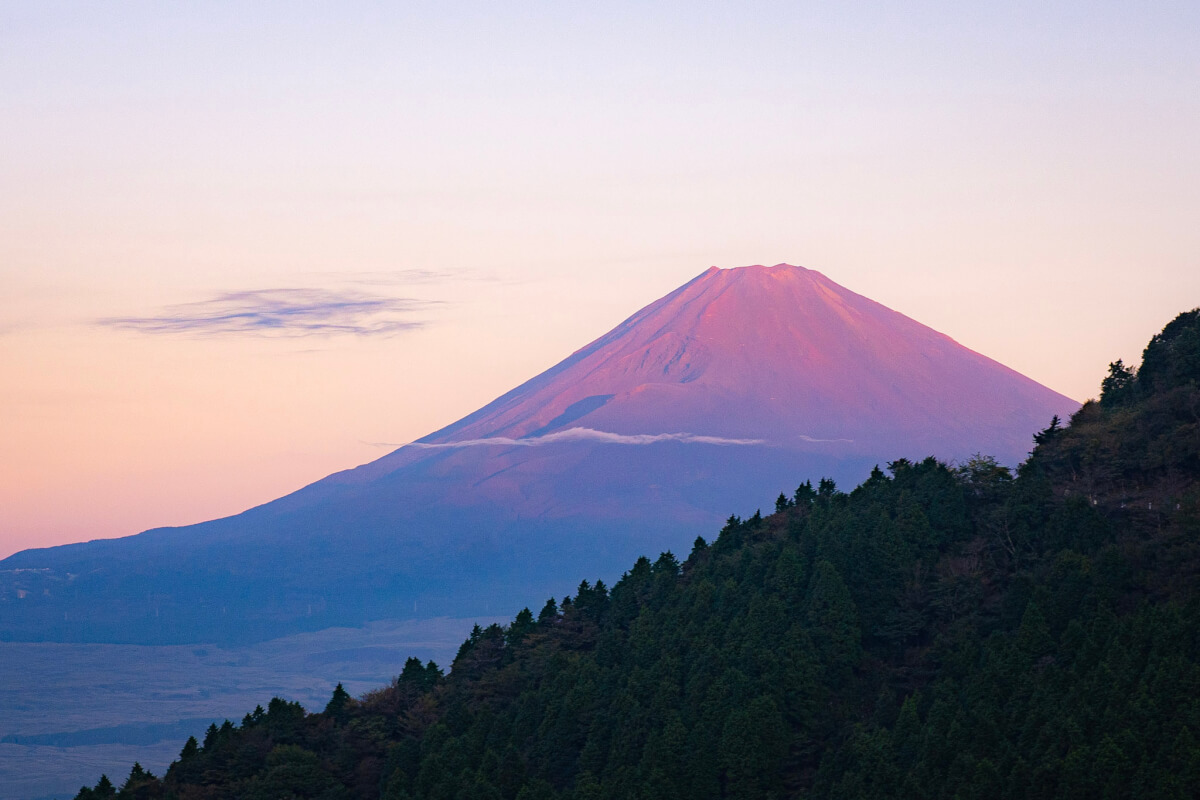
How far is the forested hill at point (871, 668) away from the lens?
35.1 m

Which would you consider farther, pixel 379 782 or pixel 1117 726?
pixel 379 782

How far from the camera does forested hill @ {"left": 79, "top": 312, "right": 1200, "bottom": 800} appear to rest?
1380 inches

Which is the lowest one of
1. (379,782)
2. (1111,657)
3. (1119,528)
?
(379,782)

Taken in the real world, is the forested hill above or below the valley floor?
above

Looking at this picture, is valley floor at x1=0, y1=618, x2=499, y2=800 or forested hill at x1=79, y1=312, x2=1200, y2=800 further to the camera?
valley floor at x1=0, y1=618, x2=499, y2=800

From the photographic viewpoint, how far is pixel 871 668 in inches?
1766

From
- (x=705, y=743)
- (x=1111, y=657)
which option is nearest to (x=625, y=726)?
(x=705, y=743)

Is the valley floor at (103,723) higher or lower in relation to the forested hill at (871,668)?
lower

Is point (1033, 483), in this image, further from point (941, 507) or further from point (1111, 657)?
point (1111, 657)

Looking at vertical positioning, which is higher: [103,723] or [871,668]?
[871,668]

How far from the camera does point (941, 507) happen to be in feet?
166

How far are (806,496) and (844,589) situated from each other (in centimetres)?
1581

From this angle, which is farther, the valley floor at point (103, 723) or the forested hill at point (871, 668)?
the valley floor at point (103, 723)

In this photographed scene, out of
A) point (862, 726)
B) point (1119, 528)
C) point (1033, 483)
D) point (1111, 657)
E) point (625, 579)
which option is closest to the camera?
point (1111, 657)
